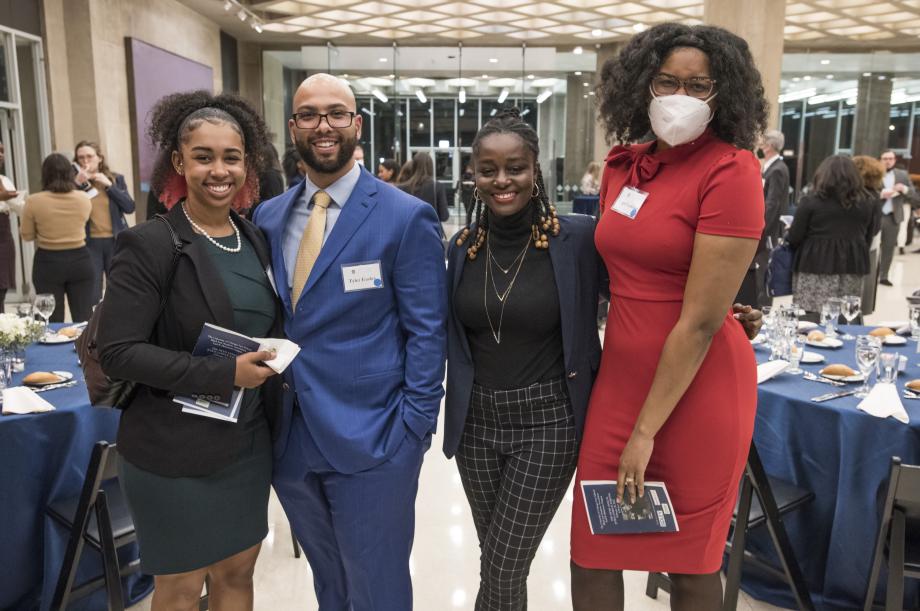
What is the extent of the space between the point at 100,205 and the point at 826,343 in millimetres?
6095

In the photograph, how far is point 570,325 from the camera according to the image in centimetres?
182

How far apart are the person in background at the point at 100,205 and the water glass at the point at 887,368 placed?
600 cm

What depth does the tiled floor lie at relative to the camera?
9.07 ft

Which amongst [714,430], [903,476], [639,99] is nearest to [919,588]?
[903,476]

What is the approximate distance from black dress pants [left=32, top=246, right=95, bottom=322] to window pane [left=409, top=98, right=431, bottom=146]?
38.1 feet

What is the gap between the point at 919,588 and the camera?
2541 mm

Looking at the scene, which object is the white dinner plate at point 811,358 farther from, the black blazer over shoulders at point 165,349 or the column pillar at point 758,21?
the column pillar at point 758,21

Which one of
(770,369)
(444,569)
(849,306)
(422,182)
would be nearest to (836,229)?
(849,306)

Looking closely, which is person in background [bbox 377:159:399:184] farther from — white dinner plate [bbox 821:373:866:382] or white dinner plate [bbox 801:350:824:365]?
white dinner plate [bbox 821:373:866:382]

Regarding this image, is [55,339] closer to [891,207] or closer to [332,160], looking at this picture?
[332,160]

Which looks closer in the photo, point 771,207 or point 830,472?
point 830,472

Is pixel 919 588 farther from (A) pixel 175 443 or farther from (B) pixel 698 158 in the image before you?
(A) pixel 175 443

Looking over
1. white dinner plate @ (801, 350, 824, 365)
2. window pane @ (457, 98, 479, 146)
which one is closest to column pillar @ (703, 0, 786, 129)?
white dinner plate @ (801, 350, 824, 365)

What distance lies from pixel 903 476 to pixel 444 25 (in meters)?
13.1
